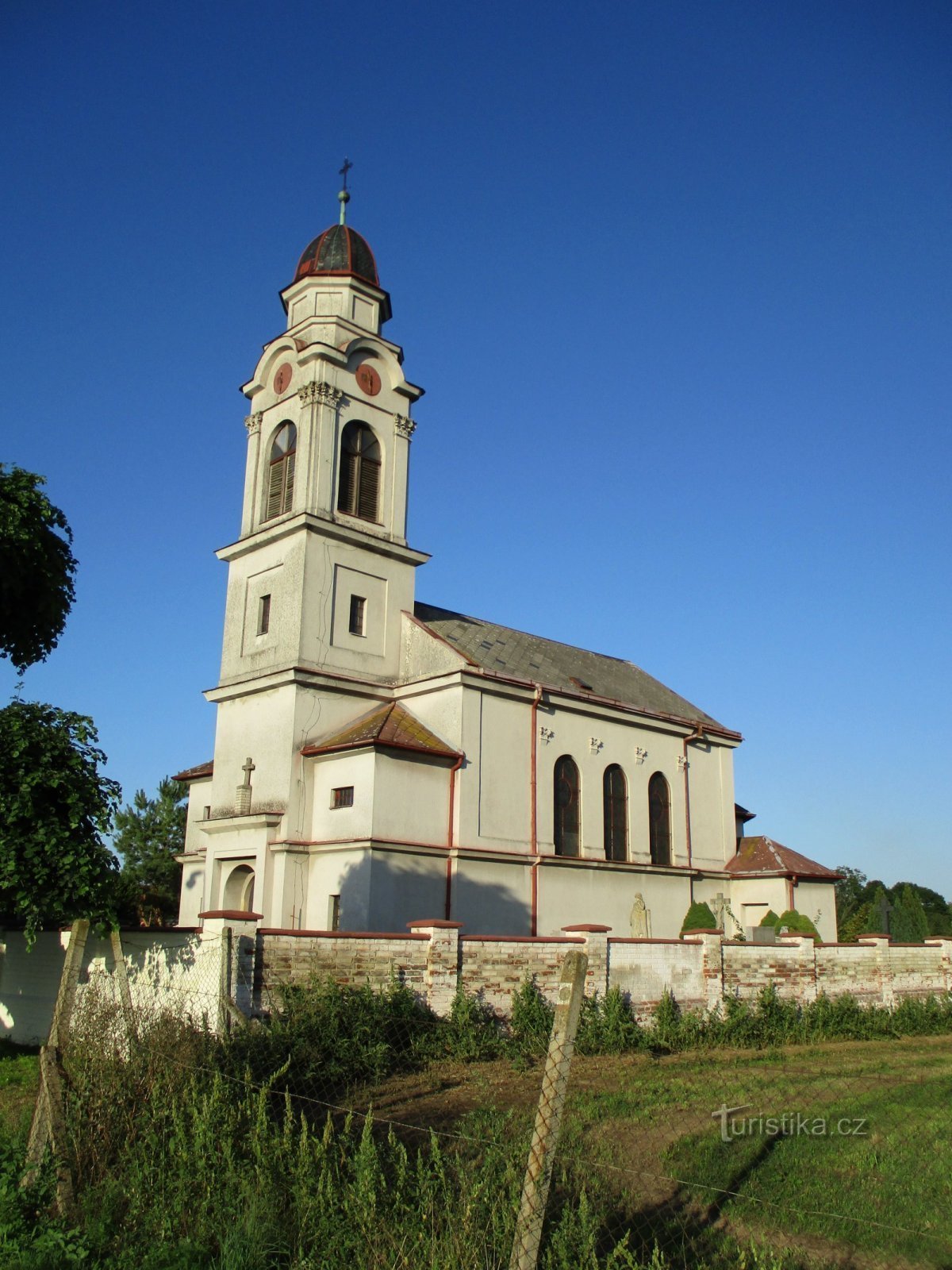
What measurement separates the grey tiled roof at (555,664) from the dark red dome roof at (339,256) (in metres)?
9.69

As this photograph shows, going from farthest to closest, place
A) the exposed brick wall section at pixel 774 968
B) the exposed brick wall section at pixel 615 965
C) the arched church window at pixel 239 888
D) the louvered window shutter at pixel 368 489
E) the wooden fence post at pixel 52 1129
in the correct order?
the louvered window shutter at pixel 368 489 → the arched church window at pixel 239 888 → the exposed brick wall section at pixel 774 968 → the exposed brick wall section at pixel 615 965 → the wooden fence post at pixel 52 1129

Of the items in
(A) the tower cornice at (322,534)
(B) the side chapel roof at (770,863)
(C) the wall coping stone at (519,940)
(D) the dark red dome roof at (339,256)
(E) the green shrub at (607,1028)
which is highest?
(D) the dark red dome roof at (339,256)

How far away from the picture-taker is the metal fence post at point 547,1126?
5.29 m

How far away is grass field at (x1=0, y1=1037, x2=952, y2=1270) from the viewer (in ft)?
20.0

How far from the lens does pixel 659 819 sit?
29797 millimetres

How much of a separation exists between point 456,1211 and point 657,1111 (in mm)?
5812

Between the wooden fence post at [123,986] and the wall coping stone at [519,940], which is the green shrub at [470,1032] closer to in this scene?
the wall coping stone at [519,940]

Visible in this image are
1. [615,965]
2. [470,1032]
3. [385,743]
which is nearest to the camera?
[470,1032]

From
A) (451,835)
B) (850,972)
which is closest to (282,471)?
(451,835)

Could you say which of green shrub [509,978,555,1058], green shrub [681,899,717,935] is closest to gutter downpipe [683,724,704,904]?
green shrub [681,899,717,935]

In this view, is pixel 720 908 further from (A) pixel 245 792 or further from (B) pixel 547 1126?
(B) pixel 547 1126

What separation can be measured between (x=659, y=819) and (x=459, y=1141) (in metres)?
21.5

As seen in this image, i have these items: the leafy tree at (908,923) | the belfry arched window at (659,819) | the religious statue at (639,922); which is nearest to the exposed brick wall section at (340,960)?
the religious statue at (639,922)

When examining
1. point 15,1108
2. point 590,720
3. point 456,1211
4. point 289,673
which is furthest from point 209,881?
point 456,1211
